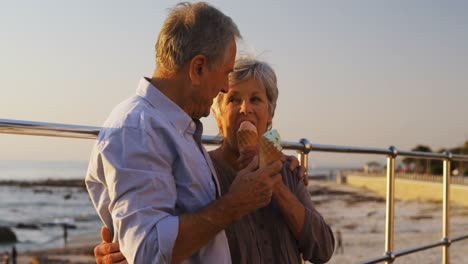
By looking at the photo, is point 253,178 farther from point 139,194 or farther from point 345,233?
point 345,233

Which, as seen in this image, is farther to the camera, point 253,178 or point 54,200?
point 54,200

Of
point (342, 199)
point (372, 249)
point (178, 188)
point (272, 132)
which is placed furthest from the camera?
point (342, 199)

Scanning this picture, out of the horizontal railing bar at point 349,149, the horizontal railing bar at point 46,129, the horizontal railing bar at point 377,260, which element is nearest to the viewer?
the horizontal railing bar at point 46,129

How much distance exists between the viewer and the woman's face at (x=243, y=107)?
2.24 m

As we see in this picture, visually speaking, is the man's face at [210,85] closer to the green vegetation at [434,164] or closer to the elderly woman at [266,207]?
the elderly woman at [266,207]

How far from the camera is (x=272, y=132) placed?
2131 mm

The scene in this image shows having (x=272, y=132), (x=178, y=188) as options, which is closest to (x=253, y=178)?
(x=178, y=188)

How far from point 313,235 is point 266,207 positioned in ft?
0.59

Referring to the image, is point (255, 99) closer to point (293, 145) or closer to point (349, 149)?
point (293, 145)

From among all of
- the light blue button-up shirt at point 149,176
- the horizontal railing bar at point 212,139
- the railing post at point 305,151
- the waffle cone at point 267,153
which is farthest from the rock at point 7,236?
the light blue button-up shirt at point 149,176

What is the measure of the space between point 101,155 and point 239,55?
36.1 inches

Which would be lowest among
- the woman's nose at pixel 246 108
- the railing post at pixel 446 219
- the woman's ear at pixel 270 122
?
the railing post at pixel 446 219

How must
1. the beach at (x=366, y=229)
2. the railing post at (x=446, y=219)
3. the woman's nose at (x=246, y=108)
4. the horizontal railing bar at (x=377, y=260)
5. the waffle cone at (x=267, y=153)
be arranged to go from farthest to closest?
1. the beach at (x=366, y=229)
2. the railing post at (x=446, y=219)
3. the horizontal railing bar at (x=377, y=260)
4. the woman's nose at (x=246, y=108)
5. the waffle cone at (x=267, y=153)

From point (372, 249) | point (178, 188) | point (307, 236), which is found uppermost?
point (178, 188)
